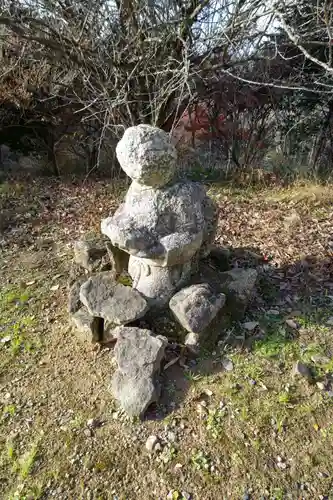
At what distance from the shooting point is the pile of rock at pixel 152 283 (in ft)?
6.70

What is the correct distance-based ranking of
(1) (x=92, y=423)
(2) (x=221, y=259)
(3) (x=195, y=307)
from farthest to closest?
(2) (x=221, y=259)
(3) (x=195, y=307)
(1) (x=92, y=423)

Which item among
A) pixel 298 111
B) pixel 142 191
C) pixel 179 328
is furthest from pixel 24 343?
pixel 298 111

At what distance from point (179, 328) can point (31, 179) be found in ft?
18.4

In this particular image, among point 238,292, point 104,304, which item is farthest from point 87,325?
point 238,292

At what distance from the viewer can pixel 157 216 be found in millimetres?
2174

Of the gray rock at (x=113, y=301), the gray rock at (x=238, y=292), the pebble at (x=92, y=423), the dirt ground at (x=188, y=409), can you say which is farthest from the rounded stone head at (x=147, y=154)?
the pebble at (x=92, y=423)

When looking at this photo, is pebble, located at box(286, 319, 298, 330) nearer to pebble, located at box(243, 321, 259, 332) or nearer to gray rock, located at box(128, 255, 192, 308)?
pebble, located at box(243, 321, 259, 332)

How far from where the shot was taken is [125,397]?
80.5 inches

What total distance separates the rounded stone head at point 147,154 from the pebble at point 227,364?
49.4 inches

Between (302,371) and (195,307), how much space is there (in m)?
0.79

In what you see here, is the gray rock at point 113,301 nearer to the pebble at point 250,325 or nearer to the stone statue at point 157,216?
the stone statue at point 157,216

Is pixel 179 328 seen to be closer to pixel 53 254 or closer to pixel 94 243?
pixel 94 243

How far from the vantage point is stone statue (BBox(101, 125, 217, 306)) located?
201cm

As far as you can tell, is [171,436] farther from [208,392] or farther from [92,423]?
[92,423]
